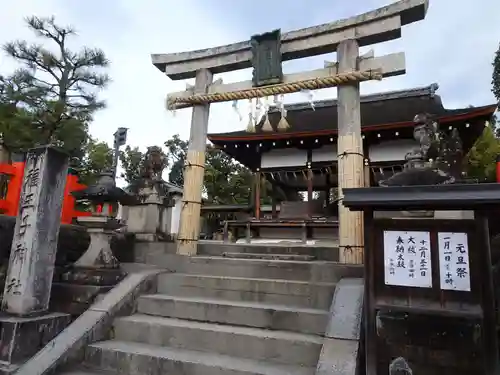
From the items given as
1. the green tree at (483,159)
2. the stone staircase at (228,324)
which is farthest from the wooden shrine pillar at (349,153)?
the green tree at (483,159)

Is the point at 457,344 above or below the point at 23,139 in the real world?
below

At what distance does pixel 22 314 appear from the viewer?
4.25 metres

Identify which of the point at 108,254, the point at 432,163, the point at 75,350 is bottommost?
the point at 75,350

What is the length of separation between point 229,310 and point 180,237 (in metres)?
2.58

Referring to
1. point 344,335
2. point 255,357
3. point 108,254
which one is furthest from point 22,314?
point 344,335

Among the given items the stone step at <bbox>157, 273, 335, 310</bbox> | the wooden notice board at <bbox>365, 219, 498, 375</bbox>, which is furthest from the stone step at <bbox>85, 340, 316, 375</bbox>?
the stone step at <bbox>157, 273, 335, 310</bbox>

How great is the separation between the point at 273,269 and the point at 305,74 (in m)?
3.63

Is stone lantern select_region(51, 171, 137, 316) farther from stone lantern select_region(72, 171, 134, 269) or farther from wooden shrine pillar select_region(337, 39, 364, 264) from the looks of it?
Answer: wooden shrine pillar select_region(337, 39, 364, 264)

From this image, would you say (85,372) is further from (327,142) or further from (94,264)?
(327,142)

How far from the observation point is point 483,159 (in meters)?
16.6

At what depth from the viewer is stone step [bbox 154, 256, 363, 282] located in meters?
4.99

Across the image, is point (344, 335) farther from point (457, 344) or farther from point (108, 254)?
point (108, 254)

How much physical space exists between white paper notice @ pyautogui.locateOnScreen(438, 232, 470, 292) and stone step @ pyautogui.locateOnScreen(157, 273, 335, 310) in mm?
1566

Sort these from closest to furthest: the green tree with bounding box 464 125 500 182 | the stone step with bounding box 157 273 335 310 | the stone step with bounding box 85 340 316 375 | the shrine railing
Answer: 1. the stone step with bounding box 85 340 316 375
2. the stone step with bounding box 157 273 335 310
3. the shrine railing
4. the green tree with bounding box 464 125 500 182
